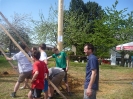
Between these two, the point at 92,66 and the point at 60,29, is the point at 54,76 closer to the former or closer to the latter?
the point at 92,66

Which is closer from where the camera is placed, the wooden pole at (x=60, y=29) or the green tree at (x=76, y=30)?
the wooden pole at (x=60, y=29)

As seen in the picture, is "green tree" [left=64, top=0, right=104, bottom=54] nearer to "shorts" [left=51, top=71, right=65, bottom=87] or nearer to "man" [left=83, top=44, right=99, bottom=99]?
"shorts" [left=51, top=71, right=65, bottom=87]

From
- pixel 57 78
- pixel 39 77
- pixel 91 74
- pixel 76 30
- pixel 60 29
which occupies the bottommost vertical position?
pixel 57 78

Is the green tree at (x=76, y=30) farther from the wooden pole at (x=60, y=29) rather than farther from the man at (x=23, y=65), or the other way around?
the man at (x=23, y=65)

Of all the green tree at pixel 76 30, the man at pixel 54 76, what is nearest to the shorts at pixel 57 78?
the man at pixel 54 76

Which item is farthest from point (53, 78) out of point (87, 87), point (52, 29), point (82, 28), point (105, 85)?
point (82, 28)

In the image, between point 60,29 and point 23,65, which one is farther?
point 60,29

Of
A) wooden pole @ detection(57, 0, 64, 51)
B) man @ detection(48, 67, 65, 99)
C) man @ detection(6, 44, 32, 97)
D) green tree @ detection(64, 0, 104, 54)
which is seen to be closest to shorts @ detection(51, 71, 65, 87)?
man @ detection(48, 67, 65, 99)

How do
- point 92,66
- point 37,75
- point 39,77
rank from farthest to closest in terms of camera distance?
1. point 39,77
2. point 37,75
3. point 92,66

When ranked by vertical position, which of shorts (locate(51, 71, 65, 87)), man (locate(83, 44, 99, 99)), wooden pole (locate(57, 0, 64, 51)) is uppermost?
wooden pole (locate(57, 0, 64, 51))

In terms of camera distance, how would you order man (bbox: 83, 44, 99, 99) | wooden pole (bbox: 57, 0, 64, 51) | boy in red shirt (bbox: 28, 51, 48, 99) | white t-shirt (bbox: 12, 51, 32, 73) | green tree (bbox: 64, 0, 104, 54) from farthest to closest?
green tree (bbox: 64, 0, 104, 54) → wooden pole (bbox: 57, 0, 64, 51) → white t-shirt (bbox: 12, 51, 32, 73) → boy in red shirt (bbox: 28, 51, 48, 99) → man (bbox: 83, 44, 99, 99)

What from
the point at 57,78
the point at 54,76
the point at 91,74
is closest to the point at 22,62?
the point at 54,76

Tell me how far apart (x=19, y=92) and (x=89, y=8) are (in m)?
34.2

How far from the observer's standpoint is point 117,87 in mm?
9016
